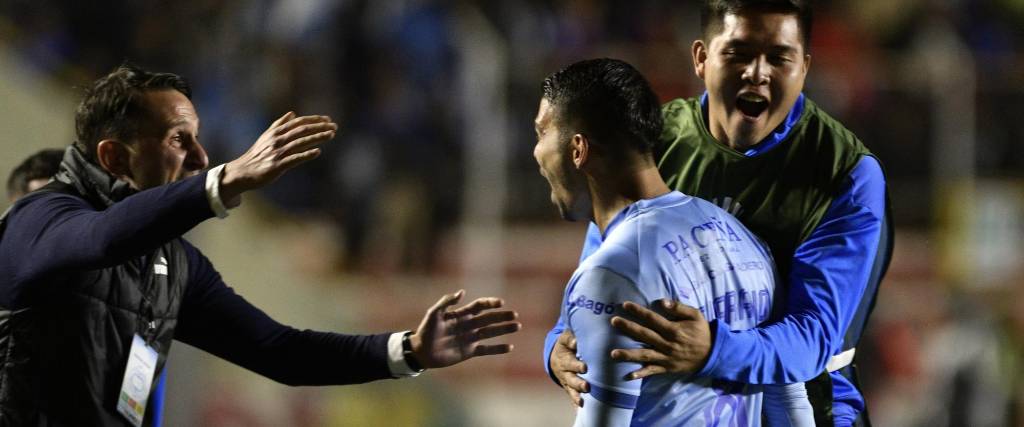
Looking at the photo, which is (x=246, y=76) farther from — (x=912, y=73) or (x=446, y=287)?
(x=912, y=73)

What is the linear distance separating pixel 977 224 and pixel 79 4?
6515 millimetres

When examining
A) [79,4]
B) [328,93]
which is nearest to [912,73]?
[328,93]

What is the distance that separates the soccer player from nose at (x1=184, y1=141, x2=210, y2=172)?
100 centimetres

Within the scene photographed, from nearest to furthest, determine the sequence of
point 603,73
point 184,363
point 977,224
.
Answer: point 603,73, point 184,363, point 977,224

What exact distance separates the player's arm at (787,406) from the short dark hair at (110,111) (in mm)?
1767

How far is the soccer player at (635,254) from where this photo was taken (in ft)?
9.41

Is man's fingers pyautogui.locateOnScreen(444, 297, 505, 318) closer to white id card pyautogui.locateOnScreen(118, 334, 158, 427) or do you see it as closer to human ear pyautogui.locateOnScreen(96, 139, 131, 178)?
white id card pyautogui.locateOnScreen(118, 334, 158, 427)

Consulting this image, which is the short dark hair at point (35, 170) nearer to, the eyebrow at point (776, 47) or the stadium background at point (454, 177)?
the eyebrow at point (776, 47)

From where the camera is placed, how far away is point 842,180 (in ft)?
11.3

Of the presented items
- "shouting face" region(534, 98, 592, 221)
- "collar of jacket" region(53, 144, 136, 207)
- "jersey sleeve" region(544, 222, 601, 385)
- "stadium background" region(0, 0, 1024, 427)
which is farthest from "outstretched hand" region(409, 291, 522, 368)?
"stadium background" region(0, 0, 1024, 427)

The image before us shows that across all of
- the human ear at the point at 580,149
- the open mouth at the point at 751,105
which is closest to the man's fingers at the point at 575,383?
the human ear at the point at 580,149

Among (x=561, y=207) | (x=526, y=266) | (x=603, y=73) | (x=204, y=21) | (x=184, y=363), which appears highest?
(x=204, y=21)

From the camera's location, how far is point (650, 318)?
2836 millimetres

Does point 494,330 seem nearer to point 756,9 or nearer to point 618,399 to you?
point 618,399
